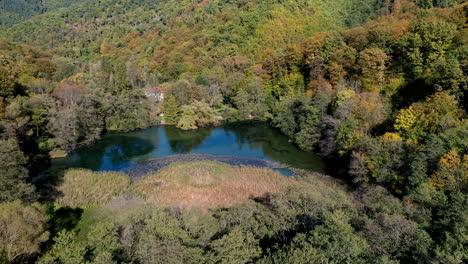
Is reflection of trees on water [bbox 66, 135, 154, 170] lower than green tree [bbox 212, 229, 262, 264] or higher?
lower

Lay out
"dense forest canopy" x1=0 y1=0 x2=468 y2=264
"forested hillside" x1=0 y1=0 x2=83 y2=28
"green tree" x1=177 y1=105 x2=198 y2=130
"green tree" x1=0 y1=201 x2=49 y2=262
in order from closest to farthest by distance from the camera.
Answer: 1. "dense forest canopy" x1=0 y1=0 x2=468 y2=264
2. "green tree" x1=0 y1=201 x2=49 y2=262
3. "green tree" x1=177 y1=105 x2=198 y2=130
4. "forested hillside" x1=0 y1=0 x2=83 y2=28

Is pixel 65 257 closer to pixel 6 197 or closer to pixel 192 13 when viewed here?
pixel 6 197

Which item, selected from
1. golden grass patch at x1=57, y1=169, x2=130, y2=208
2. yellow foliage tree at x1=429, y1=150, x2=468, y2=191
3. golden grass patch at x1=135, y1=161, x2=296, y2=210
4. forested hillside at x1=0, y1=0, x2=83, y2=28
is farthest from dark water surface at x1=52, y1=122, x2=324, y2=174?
forested hillside at x1=0, y1=0, x2=83, y2=28

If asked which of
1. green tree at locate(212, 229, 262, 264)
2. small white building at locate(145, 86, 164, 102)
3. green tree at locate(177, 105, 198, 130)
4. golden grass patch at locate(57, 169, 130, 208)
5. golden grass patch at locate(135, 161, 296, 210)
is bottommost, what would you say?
golden grass patch at locate(135, 161, 296, 210)

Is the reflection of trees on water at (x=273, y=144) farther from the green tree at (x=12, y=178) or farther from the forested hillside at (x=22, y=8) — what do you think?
the forested hillside at (x=22, y=8)

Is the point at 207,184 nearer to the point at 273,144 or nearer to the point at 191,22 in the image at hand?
the point at 273,144

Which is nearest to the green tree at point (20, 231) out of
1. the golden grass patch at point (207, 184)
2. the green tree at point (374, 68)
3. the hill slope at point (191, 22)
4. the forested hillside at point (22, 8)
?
the golden grass patch at point (207, 184)

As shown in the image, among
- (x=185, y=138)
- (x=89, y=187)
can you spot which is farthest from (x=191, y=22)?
(x=89, y=187)

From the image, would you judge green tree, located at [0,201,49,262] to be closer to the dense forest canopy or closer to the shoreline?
the dense forest canopy
